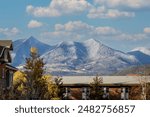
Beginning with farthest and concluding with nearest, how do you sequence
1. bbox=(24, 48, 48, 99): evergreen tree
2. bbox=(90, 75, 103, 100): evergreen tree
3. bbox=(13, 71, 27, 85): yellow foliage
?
bbox=(90, 75, 103, 100): evergreen tree
bbox=(13, 71, 27, 85): yellow foliage
bbox=(24, 48, 48, 99): evergreen tree

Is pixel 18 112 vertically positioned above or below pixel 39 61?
below

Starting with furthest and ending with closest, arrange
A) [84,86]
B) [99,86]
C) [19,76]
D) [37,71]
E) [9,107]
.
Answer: [84,86] < [99,86] < [19,76] < [37,71] < [9,107]

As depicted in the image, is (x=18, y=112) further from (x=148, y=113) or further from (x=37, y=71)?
(x=37, y=71)

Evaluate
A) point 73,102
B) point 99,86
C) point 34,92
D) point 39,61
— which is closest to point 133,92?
point 99,86

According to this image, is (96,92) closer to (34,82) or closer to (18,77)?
(18,77)

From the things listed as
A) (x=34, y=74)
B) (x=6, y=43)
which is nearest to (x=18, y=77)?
(x=6, y=43)

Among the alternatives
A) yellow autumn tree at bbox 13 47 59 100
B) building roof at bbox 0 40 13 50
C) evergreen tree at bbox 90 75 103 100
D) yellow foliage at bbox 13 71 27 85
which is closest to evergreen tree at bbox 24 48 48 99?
yellow autumn tree at bbox 13 47 59 100

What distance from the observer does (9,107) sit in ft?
26.4

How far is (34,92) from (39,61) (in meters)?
9.96

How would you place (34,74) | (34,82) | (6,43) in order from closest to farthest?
1. (34,82)
2. (34,74)
3. (6,43)

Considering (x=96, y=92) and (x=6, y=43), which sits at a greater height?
(x=6, y=43)

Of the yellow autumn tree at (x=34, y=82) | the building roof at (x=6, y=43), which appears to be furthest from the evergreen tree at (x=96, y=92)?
the building roof at (x=6, y=43)

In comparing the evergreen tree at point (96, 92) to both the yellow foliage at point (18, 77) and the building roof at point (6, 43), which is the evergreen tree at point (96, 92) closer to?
the yellow foliage at point (18, 77)

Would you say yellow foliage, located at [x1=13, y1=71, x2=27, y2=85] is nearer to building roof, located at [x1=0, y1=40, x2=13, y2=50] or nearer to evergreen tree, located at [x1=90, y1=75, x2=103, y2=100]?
building roof, located at [x1=0, y1=40, x2=13, y2=50]
